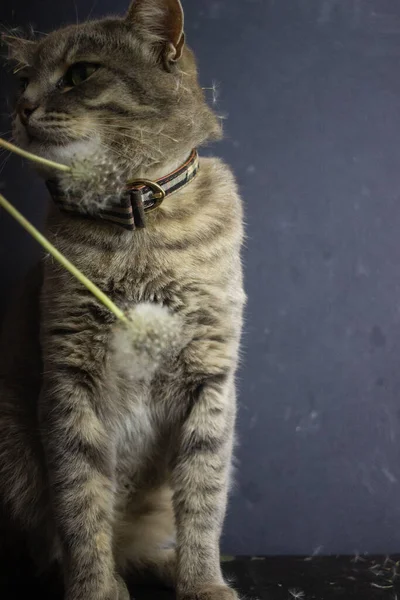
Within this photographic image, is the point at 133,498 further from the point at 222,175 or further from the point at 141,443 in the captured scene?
the point at 222,175

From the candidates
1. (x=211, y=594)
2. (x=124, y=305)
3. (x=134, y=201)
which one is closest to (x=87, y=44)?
(x=134, y=201)

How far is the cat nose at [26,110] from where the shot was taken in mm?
1146

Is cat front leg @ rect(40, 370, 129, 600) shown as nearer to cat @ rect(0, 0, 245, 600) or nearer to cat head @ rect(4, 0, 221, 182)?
cat @ rect(0, 0, 245, 600)

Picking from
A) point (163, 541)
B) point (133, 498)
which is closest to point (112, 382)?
point (133, 498)

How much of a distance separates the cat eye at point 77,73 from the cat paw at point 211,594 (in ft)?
2.78

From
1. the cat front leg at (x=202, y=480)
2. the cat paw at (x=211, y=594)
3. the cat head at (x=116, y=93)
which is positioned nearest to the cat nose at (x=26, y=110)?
the cat head at (x=116, y=93)

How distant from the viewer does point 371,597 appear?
147 centimetres

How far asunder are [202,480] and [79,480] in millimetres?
211

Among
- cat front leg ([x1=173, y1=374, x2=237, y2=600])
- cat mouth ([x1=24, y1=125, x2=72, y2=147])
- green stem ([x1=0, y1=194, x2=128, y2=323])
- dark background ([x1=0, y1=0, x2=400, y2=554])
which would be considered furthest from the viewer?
dark background ([x1=0, y1=0, x2=400, y2=554])

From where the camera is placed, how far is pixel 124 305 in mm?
1209

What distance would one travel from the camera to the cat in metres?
1.20

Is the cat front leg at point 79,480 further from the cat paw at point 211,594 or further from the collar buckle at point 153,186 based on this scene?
the collar buckle at point 153,186

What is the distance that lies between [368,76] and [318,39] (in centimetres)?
15

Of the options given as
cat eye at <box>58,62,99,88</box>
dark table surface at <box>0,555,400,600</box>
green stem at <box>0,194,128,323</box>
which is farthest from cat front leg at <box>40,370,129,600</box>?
green stem at <box>0,194,128,323</box>
